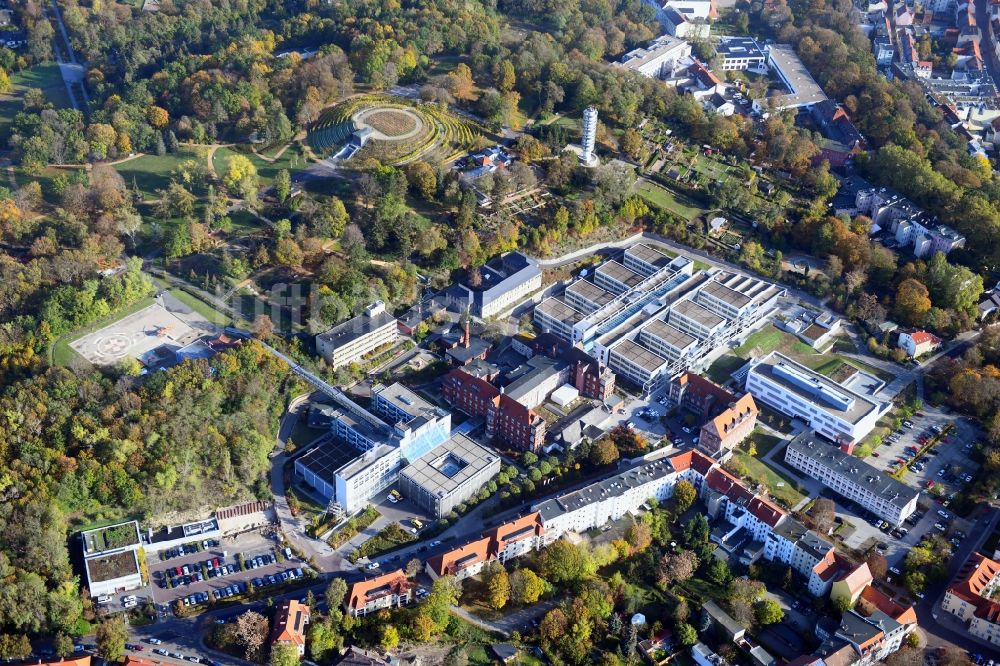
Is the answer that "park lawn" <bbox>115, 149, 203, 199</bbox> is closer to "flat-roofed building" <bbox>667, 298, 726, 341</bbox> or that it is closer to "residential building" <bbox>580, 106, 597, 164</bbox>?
"residential building" <bbox>580, 106, 597, 164</bbox>

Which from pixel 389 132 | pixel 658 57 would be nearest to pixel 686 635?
pixel 389 132

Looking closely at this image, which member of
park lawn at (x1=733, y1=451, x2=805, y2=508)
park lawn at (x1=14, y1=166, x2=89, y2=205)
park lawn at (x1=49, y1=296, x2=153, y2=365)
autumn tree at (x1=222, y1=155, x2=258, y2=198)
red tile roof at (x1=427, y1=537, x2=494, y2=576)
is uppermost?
autumn tree at (x1=222, y1=155, x2=258, y2=198)

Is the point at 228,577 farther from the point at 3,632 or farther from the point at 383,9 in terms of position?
the point at 383,9

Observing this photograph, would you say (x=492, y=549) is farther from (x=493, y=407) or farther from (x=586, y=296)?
(x=586, y=296)

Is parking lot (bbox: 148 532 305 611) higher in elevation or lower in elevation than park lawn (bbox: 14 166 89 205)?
lower

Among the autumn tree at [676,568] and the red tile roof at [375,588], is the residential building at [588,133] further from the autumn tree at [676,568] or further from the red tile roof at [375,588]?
the red tile roof at [375,588]

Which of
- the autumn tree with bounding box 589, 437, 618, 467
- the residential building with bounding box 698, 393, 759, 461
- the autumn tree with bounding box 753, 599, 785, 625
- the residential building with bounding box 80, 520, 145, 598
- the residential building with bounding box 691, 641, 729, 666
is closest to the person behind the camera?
the residential building with bounding box 691, 641, 729, 666

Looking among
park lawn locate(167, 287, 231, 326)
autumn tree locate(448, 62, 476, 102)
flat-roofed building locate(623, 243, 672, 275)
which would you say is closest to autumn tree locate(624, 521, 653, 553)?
flat-roofed building locate(623, 243, 672, 275)
